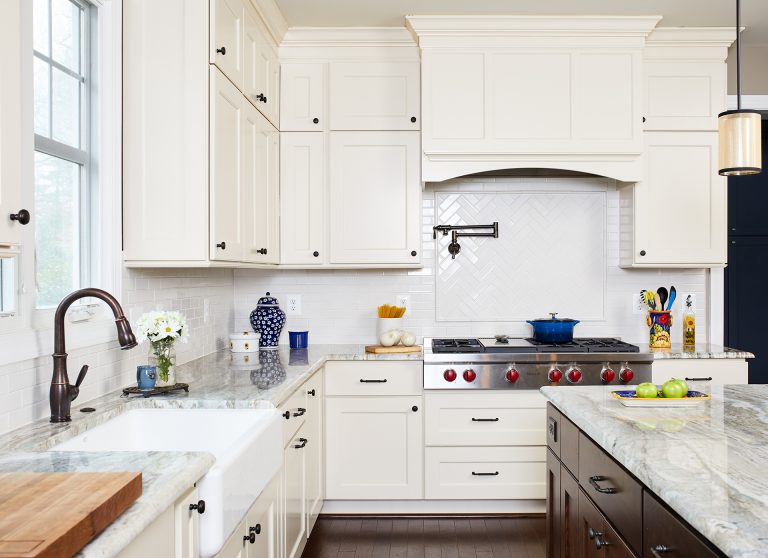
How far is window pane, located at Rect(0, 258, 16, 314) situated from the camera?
5.98ft

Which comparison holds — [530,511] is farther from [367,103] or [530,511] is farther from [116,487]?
[116,487]

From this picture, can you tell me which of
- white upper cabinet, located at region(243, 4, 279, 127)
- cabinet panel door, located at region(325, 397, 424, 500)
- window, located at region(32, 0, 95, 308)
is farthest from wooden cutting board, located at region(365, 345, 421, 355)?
window, located at region(32, 0, 95, 308)

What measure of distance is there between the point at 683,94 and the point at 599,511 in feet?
9.35

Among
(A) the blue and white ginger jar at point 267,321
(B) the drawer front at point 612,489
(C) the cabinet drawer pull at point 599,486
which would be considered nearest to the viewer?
(B) the drawer front at point 612,489

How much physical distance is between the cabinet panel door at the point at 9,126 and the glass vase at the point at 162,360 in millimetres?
1002

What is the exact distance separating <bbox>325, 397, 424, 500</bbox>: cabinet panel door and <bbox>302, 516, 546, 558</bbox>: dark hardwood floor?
0.15m

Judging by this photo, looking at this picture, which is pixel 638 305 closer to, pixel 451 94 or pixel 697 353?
pixel 697 353

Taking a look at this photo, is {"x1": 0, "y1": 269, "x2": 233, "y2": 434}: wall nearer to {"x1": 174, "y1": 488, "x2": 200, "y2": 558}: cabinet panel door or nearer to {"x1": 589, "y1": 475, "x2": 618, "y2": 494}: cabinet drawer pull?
{"x1": 174, "y1": 488, "x2": 200, "y2": 558}: cabinet panel door

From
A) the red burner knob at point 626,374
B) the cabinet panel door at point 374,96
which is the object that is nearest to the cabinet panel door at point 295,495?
the red burner knob at point 626,374

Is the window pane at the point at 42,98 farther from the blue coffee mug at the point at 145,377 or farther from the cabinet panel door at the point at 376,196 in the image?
the cabinet panel door at the point at 376,196

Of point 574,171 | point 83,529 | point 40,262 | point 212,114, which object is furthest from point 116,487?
point 574,171

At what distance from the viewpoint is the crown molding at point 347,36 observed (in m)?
3.67

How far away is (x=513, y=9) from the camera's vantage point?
3.44 meters

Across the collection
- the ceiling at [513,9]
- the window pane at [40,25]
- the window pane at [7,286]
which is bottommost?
the window pane at [7,286]
